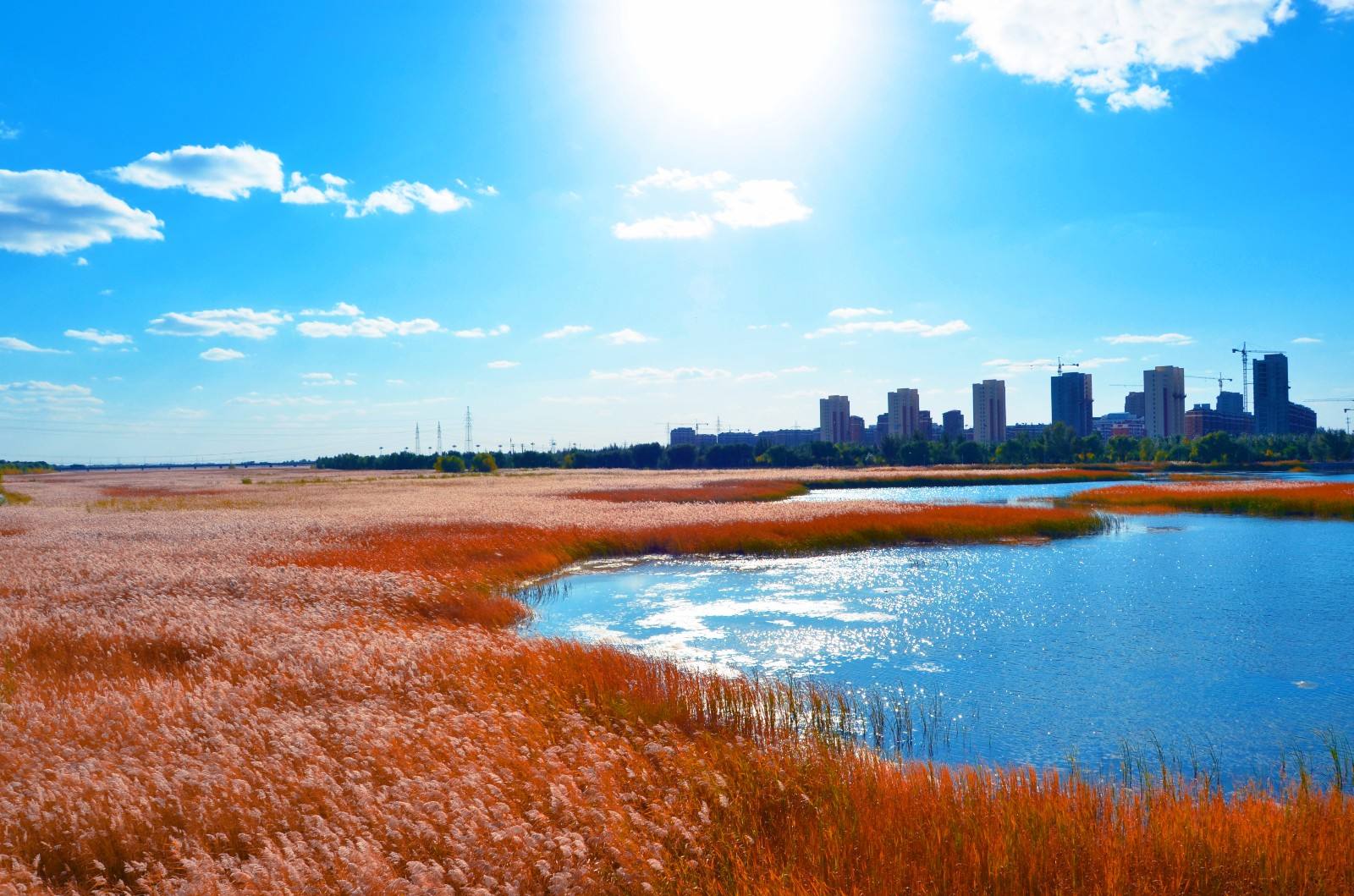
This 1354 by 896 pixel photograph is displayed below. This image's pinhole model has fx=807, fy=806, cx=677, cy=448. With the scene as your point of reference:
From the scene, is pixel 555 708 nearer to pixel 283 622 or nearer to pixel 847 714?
pixel 847 714

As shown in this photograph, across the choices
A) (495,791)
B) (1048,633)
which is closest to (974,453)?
(1048,633)

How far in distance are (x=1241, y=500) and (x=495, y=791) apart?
59243mm

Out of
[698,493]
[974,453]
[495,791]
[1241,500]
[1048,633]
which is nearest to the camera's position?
[495,791]

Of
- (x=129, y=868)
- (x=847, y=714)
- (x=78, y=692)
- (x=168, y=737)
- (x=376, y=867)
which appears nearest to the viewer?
(x=376, y=867)

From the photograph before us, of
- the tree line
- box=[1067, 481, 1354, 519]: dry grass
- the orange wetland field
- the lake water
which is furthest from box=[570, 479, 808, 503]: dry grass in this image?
the tree line

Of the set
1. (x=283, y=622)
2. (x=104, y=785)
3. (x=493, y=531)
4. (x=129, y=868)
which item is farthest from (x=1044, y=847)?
(x=493, y=531)

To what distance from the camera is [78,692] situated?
11453 mm

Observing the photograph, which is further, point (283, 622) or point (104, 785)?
point (283, 622)

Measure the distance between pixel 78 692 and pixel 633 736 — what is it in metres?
7.98

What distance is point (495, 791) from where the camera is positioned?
295 inches

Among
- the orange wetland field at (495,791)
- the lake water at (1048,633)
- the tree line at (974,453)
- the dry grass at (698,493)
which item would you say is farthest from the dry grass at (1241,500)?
the tree line at (974,453)

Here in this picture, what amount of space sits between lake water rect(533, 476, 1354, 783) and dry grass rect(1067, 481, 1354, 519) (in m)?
13.9

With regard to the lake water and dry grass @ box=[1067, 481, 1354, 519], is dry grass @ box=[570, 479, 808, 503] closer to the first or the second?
dry grass @ box=[1067, 481, 1354, 519]

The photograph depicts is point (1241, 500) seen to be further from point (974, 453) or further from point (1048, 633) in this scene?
point (974, 453)
